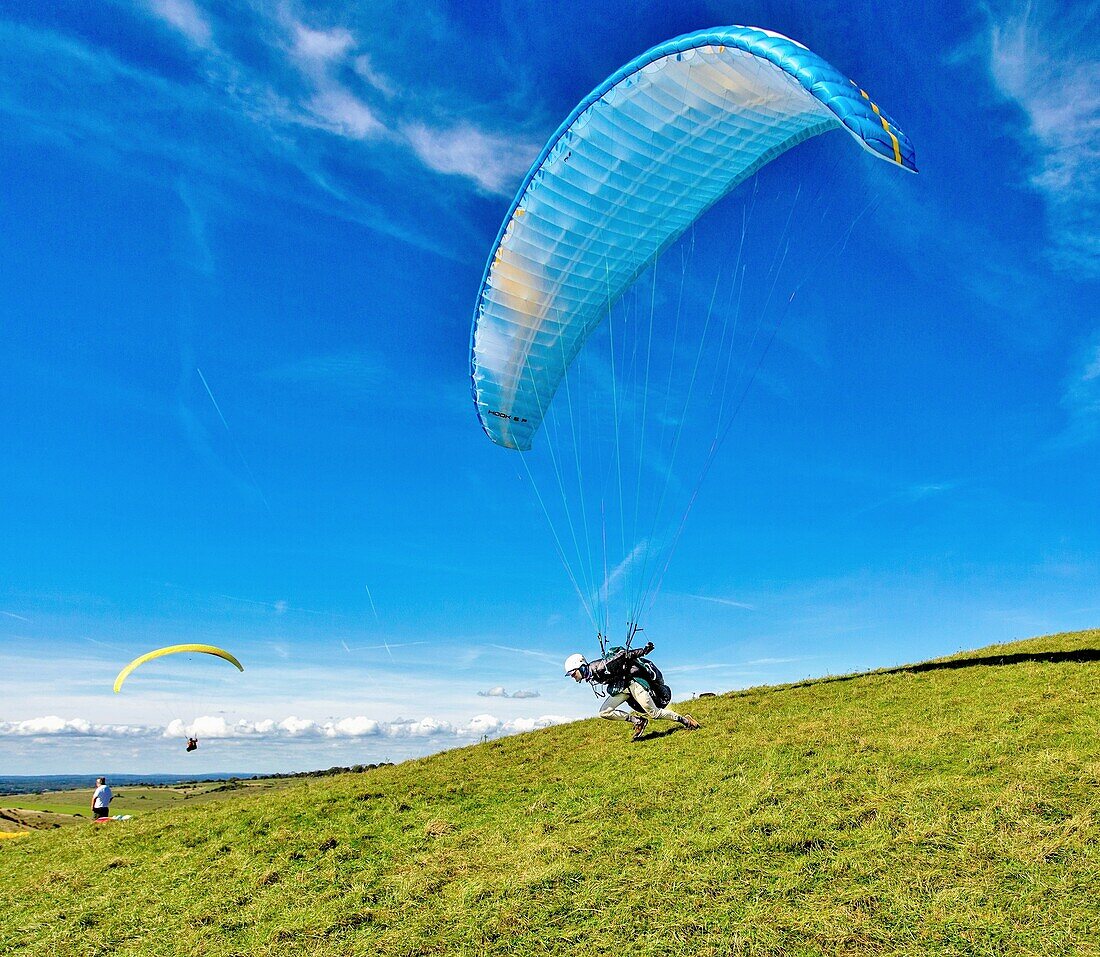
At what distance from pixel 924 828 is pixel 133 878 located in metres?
9.72

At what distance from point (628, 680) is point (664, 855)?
5131mm

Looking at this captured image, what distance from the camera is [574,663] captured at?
43.9ft

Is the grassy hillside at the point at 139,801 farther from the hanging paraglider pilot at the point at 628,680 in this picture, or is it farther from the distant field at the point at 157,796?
the hanging paraglider pilot at the point at 628,680

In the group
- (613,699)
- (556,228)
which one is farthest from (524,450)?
(613,699)

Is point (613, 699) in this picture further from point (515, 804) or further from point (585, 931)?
point (585, 931)

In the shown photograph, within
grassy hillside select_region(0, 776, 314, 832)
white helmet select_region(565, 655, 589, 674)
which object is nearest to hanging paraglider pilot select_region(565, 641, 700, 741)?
white helmet select_region(565, 655, 589, 674)

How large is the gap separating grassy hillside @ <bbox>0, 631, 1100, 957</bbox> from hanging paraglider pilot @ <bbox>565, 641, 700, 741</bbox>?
0.68 metres

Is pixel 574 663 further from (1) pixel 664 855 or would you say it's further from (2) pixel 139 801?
(2) pixel 139 801

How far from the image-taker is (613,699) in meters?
13.4

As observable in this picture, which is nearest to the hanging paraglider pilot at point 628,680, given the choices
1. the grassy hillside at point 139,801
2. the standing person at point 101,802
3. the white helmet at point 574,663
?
the white helmet at point 574,663

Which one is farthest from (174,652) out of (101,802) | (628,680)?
(628,680)

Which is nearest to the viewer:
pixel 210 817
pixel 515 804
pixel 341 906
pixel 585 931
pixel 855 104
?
pixel 585 931

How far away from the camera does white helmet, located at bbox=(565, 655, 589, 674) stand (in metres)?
13.3

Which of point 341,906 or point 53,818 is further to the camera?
point 53,818
